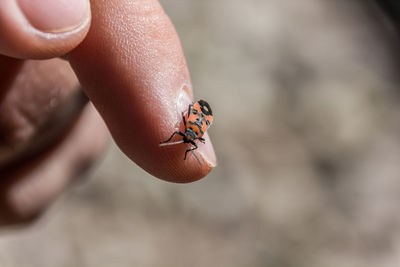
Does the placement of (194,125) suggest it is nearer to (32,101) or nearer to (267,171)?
(32,101)

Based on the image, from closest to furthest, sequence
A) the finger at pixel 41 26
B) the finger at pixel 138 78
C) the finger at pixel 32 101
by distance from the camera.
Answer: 1. the finger at pixel 41 26
2. the finger at pixel 138 78
3. the finger at pixel 32 101

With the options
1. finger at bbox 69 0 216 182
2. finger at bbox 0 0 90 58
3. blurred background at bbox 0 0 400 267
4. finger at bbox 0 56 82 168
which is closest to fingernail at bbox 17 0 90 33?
finger at bbox 0 0 90 58

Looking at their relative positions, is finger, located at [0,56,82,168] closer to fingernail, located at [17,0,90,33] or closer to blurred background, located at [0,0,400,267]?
fingernail, located at [17,0,90,33]

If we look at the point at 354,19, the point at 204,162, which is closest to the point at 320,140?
the point at 354,19

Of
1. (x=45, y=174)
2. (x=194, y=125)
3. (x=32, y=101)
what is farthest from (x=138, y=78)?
(x=45, y=174)

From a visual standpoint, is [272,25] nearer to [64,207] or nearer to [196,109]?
[64,207]

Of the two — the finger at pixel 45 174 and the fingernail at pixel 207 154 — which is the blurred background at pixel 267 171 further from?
the fingernail at pixel 207 154

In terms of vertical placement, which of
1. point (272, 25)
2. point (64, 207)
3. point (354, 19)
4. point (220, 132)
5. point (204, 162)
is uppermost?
point (354, 19)

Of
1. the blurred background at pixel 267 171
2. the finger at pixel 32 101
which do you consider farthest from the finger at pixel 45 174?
the blurred background at pixel 267 171
